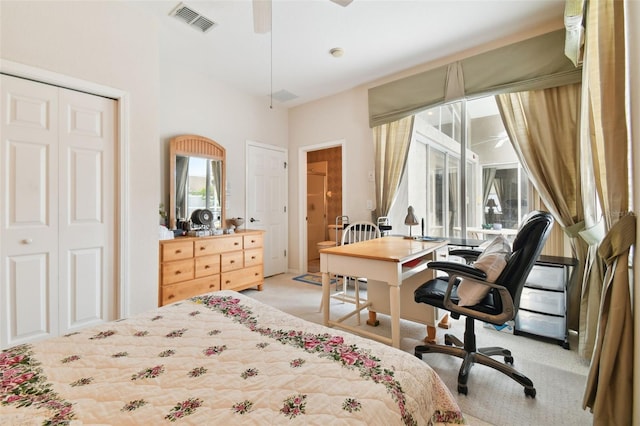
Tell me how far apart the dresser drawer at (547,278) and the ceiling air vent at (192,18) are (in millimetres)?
3763

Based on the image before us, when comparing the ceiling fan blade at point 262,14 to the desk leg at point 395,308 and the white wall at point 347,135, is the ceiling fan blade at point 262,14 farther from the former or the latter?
the white wall at point 347,135

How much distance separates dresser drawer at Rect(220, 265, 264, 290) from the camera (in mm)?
3586

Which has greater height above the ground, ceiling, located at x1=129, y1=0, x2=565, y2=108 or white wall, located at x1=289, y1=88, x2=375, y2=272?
ceiling, located at x1=129, y1=0, x2=565, y2=108

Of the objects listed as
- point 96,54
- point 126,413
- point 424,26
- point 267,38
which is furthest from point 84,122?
point 424,26

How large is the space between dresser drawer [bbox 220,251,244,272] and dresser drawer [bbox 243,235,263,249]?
14 centimetres

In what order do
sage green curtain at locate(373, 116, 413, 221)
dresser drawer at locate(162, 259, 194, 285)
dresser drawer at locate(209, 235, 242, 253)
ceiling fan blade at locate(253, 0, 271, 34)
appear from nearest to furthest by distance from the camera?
ceiling fan blade at locate(253, 0, 271, 34)
dresser drawer at locate(162, 259, 194, 285)
dresser drawer at locate(209, 235, 242, 253)
sage green curtain at locate(373, 116, 413, 221)

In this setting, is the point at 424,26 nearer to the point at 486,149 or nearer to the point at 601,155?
the point at 486,149

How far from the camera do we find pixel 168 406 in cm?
79

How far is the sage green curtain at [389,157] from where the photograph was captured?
3.75 m

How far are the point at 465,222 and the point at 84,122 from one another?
13.1ft

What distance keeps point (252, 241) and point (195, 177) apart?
43.9 inches

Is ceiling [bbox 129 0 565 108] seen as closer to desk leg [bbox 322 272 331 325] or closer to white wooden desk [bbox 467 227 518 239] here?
white wooden desk [bbox 467 227 518 239]

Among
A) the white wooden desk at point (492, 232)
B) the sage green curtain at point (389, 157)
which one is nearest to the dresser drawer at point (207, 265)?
the sage green curtain at point (389, 157)

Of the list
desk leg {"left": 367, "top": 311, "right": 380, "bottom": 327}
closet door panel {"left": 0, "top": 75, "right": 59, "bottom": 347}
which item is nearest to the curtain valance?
desk leg {"left": 367, "top": 311, "right": 380, "bottom": 327}
